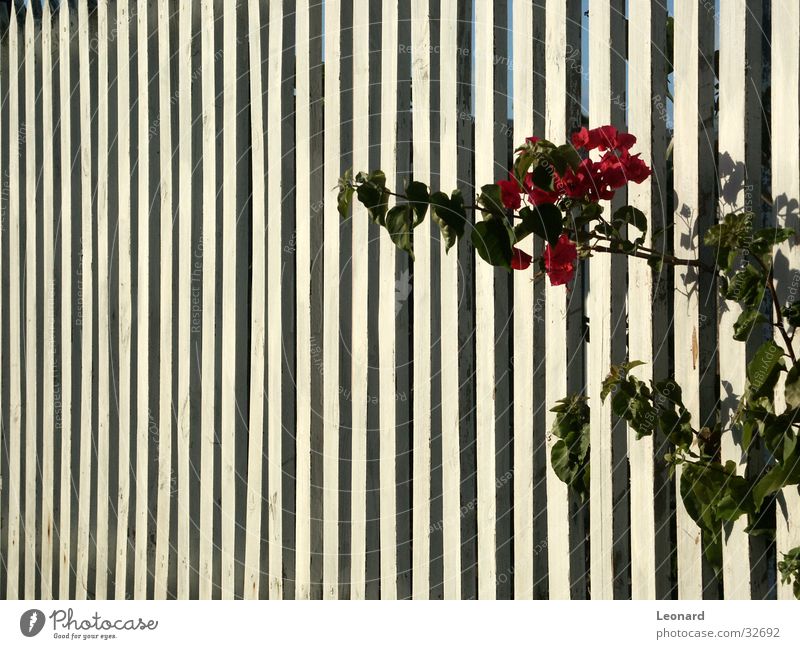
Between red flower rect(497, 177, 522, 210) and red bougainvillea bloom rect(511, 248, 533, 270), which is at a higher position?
red flower rect(497, 177, 522, 210)

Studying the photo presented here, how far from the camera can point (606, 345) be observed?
2258 mm

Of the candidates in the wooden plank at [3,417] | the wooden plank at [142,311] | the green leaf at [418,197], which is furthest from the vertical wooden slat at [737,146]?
the wooden plank at [3,417]

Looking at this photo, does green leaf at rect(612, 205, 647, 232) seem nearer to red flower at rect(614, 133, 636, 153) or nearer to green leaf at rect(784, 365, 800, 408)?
red flower at rect(614, 133, 636, 153)

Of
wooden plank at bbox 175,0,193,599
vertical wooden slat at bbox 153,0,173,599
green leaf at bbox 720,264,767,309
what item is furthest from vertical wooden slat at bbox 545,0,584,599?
vertical wooden slat at bbox 153,0,173,599

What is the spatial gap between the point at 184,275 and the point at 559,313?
4.45ft

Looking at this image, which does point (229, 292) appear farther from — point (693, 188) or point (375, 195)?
point (693, 188)

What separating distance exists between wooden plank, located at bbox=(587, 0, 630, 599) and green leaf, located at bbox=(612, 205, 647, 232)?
5.1 inches

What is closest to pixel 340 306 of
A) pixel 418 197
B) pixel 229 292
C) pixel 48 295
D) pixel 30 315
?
pixel 229 292

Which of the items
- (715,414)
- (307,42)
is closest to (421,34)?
(307,42)

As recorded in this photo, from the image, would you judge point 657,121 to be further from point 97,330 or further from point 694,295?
point 97,330

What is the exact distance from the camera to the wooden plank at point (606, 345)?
7.35 feet

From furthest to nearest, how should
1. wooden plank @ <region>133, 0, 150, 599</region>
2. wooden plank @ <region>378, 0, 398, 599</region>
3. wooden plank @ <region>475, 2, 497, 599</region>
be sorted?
1. wooden plank @ <region>133, 0, 150, 599</region>
2. wooden plank @ <region>378, 0, 398, 599</region>
3. wooden plank @ <region>475, 2, 497, 599</region>

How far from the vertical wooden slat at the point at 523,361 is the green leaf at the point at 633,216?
312mm

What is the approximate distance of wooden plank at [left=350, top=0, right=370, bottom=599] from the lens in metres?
2.74
